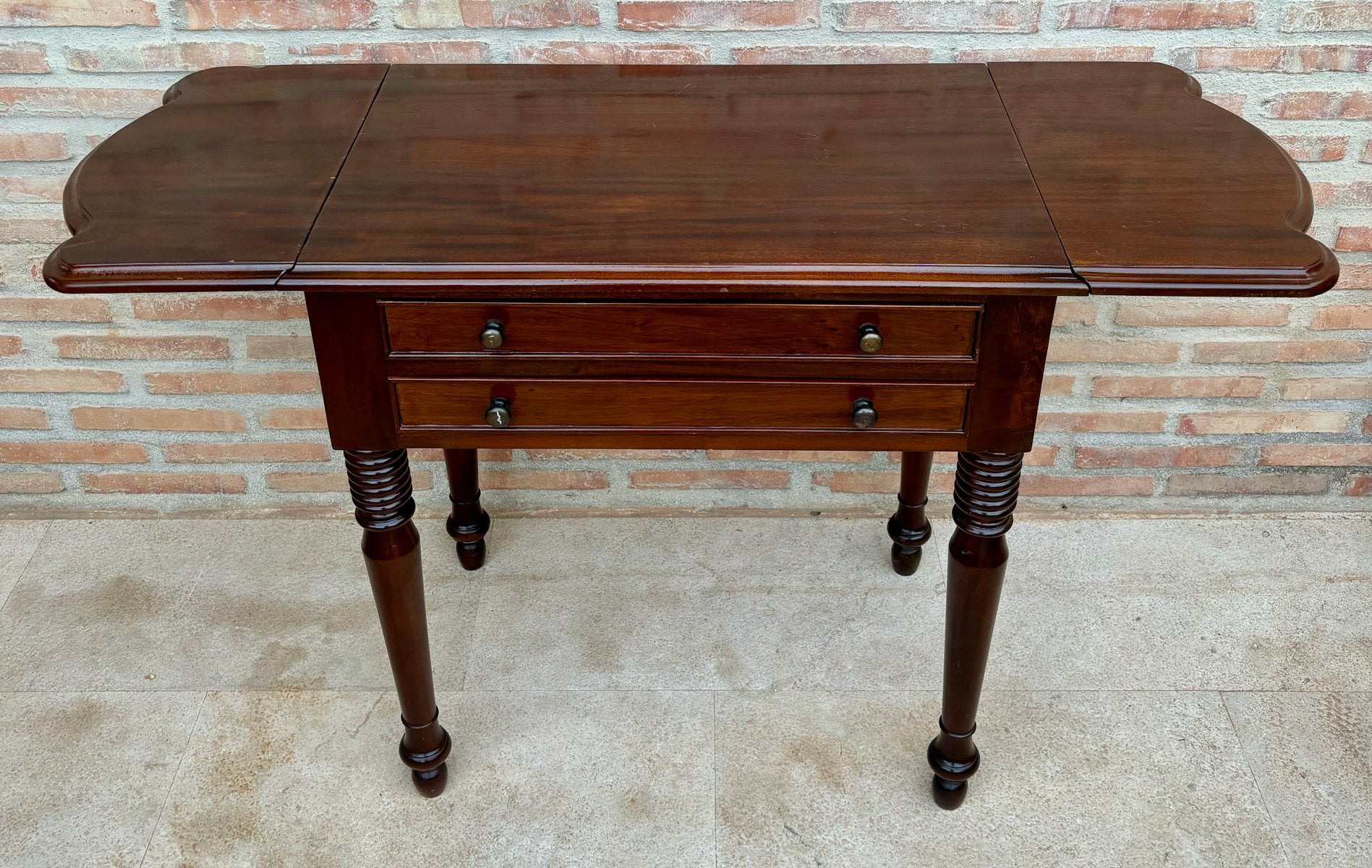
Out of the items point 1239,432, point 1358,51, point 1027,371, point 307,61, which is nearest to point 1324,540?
point 1239,432

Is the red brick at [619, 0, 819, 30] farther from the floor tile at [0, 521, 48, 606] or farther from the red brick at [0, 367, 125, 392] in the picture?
the floor tile at [0, 521, 48, 606]

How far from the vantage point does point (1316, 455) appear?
2.22 m

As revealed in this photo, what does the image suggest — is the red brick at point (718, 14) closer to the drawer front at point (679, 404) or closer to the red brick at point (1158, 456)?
the drawer front at point (679, 404)

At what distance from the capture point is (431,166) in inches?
56.1

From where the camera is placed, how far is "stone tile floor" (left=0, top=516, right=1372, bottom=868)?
168cm

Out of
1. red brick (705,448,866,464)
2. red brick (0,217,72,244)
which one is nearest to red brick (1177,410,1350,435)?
red brick (705,448,866,464)

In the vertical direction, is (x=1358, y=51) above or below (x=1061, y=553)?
above

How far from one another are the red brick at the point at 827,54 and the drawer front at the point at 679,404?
71 cm

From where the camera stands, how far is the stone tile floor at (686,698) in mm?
1682

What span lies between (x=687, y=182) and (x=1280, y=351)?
→ 1257 millimetres

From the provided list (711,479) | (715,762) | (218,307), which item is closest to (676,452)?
(711,479)

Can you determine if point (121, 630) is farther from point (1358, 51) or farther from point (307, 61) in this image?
point (1358, 51)

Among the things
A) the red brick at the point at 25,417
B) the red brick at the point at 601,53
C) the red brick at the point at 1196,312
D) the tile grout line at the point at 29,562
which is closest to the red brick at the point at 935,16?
the red brick at the point at 601,53

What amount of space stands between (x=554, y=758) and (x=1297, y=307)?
1430 mm
